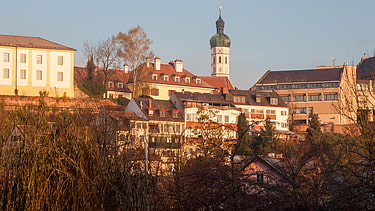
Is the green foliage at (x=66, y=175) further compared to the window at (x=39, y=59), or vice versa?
the window at (x=39, y=59)

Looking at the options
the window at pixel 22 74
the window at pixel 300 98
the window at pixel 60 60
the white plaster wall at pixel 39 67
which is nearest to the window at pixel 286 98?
Result: the window at pixel 300 98

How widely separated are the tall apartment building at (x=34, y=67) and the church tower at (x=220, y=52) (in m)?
73.7

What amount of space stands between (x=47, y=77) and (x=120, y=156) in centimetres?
5663

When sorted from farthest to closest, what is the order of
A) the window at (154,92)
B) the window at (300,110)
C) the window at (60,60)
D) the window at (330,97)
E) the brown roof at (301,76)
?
the brown roof at (301,76)
the window at (330,97)
the window at (300,110)
the window at (154,92)
the window at (60,60)

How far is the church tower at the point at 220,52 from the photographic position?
459ft

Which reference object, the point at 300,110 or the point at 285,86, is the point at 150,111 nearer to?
the point at 300,110

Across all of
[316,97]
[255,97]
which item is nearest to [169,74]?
[255,97]

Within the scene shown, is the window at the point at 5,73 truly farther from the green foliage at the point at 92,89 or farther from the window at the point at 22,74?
Result: the green foliage at the point at 92,89

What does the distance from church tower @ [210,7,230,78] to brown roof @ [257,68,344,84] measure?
39903 millimetres

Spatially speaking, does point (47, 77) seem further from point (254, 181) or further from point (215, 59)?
point (215, 59)

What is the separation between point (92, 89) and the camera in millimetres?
67688

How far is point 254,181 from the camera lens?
13.3 m

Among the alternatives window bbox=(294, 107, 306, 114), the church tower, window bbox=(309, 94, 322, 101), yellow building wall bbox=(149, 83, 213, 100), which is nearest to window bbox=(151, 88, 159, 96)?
yellow building wall bbox=(149, 83, 213, 100)

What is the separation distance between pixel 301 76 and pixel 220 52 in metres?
46.9
